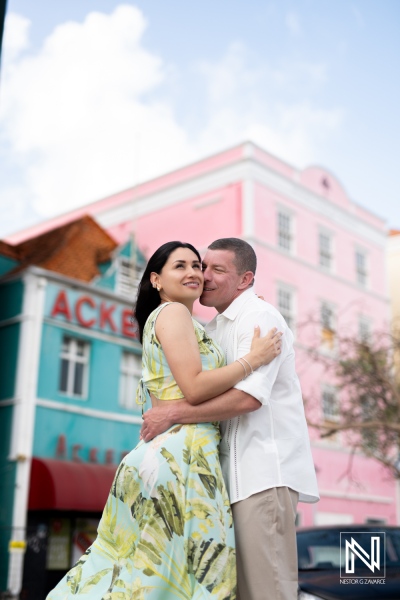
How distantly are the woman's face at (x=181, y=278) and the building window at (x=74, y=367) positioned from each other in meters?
15.4

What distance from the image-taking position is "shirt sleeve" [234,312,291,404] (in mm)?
3312

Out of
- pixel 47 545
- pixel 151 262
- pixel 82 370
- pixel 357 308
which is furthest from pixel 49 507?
pixel 357 308

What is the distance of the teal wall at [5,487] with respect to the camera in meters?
16.5

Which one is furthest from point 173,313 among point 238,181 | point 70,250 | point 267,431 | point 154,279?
point 238,181

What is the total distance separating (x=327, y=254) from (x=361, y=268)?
2.25 meters

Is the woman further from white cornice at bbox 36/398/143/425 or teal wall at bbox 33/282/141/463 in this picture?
white cornice at bbox 36/398/143/425

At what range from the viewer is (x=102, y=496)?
17.2 metres

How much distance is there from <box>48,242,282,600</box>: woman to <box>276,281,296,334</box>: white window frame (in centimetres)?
2253

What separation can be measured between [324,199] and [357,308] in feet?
14.3

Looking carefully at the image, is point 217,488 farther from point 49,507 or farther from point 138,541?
point 49,507

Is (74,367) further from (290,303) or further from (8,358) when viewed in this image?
(290,303)

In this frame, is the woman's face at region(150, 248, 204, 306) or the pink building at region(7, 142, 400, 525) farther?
the pink building at region(7, 142, 400, 525)

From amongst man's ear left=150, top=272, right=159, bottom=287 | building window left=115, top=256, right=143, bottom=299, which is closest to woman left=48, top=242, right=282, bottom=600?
man's ear left=150, top=272, right=159, bottom=287

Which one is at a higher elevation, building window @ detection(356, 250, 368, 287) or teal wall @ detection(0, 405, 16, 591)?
building window @ detection(356, 250, 368, 287)
